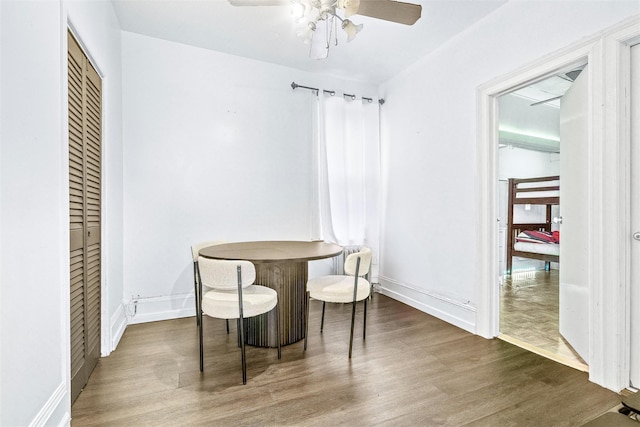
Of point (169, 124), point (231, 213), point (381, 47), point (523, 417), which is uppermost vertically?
point (381, 47)

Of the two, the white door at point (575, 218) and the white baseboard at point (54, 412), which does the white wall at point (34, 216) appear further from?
the white door at point (575, 218)

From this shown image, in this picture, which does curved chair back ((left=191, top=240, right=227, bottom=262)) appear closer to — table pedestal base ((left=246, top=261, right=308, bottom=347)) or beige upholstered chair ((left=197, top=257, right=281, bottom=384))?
table pedestal base ((left=246, top=261, right=308, bottom=347))

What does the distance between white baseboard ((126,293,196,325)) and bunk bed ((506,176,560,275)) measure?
4960 mm

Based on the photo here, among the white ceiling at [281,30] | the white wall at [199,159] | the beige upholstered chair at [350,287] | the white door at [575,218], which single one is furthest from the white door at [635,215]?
the white wall at [199,159]

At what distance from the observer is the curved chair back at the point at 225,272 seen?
187 centimetres

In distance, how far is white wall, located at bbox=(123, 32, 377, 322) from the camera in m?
2.98

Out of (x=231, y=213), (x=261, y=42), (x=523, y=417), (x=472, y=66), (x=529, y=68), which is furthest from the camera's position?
(x=231, y=213)

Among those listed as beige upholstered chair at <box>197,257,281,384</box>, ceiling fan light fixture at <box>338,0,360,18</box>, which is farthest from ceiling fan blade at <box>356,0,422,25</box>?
beige upholstered chair at <box>197,257,281,384</box>

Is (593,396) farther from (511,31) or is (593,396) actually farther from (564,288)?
(511,31)

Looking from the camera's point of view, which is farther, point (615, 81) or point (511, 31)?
point (511, 31)

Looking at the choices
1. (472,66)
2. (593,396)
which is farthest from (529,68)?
(593,396)

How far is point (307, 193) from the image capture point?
3686mm

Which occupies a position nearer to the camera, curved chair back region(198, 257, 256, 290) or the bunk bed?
curved chair back region(198, 257, 256, 290)

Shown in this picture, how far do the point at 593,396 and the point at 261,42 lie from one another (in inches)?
149
